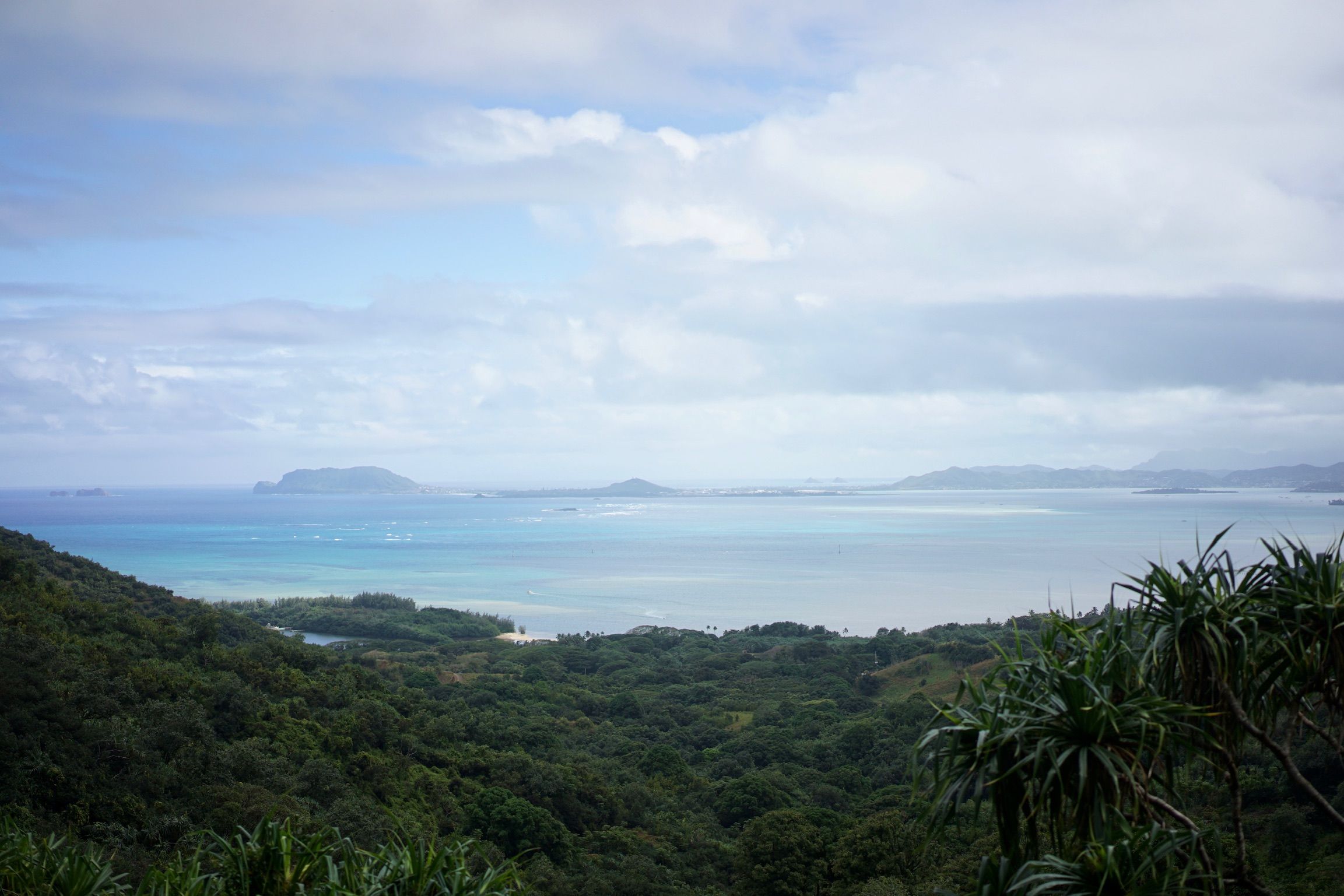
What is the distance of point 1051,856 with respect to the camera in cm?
476

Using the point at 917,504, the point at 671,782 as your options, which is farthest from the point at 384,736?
the point at 917,504

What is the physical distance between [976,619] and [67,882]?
185 feet

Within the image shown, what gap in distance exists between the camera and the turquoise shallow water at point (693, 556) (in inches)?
2520

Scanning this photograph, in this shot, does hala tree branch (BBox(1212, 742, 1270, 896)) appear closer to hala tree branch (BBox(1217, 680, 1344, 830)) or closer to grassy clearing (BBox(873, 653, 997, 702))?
hala tree branch (BBox(1217, 680, 1344, 830))

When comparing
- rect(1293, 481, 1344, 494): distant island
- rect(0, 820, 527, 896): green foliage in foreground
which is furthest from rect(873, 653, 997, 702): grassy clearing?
rect(1293, 481, 1344, 494): distant island

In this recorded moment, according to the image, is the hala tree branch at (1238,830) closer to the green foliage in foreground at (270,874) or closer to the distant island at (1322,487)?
the green foliage in foreground at (270,874)

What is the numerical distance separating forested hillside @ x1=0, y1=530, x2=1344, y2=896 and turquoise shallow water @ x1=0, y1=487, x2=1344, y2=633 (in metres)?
16.6

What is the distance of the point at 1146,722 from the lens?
4754 mm

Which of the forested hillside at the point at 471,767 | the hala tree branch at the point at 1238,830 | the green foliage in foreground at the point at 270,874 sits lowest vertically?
the forested hillside at the point at 471,767

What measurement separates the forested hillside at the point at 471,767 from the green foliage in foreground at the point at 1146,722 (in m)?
0.33

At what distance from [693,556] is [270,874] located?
301ft

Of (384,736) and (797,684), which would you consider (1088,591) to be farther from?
(384,736)

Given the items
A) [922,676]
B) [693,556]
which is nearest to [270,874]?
[922,676]

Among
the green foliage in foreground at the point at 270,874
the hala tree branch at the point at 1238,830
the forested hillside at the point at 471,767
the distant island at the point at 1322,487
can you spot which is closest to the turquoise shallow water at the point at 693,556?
Answer: the distant island at the point at 1322,487
